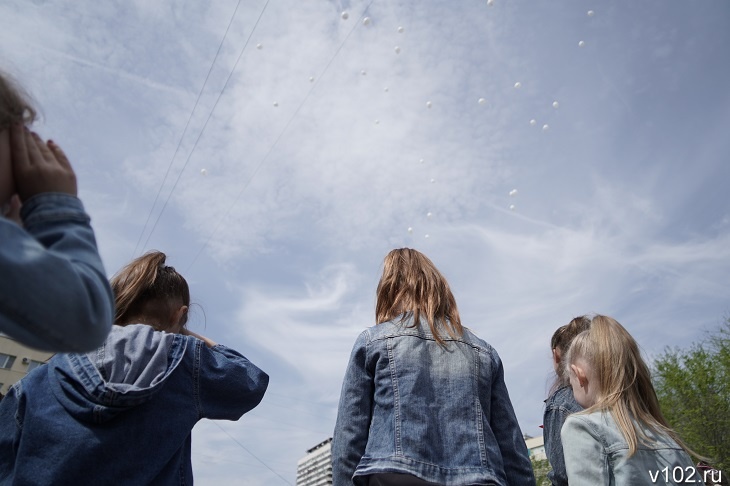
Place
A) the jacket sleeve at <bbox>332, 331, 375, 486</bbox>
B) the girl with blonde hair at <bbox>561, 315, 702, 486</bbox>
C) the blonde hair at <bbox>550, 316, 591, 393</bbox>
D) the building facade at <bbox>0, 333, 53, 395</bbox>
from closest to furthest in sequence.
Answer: the jacket sleeve at <bbox>332, 331, 375, 486</bbox>, the girl with blonde hair at <bbox>561, 315, 702, 486</bbox>, the blonde hair at <bbox>550, 316, 591, 393</bbox>, the building facade at <bbox>0, 333, 53, 395</bbox>

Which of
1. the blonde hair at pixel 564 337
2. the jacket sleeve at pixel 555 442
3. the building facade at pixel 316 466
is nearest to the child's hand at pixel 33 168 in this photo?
the jacket sleeve at pixel 555 442

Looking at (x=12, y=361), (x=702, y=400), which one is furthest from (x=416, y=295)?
(x=12, y=361)

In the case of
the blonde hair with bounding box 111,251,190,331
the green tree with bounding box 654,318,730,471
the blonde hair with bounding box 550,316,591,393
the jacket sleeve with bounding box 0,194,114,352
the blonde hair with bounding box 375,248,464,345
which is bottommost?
the jacket sleeve with bounding box 0,194,114,352

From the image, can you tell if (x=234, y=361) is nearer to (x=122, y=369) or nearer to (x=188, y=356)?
(x=188, y=356)

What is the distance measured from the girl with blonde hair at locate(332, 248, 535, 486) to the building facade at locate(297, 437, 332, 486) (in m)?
116

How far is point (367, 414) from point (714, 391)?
71.2ft

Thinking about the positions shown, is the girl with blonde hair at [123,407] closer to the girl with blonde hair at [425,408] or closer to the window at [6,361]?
the girl with blonde hair at [425,408]

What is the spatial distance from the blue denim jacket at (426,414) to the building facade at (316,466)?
116404mm

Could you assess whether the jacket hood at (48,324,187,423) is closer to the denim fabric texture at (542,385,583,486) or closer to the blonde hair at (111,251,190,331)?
the blonde hair at (111,251,190,331)

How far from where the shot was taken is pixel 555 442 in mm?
3078

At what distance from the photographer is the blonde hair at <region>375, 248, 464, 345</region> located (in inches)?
99.8

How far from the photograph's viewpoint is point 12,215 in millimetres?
1078

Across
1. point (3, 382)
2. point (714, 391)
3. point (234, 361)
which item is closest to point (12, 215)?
point (234, 361)

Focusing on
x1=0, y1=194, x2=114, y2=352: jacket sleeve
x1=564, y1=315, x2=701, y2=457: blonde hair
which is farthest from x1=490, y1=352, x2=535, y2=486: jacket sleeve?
x1=0, y1=194, x2=114, y2=352: jacket sleeve
